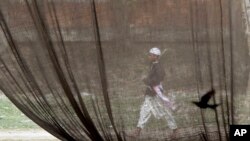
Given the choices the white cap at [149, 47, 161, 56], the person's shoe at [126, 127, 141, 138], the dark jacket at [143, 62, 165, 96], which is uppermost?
the white cap at [149, 47, 161, 56]

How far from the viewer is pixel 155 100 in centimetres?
214

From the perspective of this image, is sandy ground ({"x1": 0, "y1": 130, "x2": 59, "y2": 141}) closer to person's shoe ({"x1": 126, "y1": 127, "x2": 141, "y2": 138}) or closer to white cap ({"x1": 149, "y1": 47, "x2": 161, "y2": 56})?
person's shoe ({"x1": 126, "y1": 127, "x2": 141, "y2": 138})

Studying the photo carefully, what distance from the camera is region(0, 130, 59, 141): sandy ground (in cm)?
613

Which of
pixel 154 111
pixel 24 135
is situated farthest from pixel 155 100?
pixel 24 135

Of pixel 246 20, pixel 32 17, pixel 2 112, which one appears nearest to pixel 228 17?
pixel 246 20

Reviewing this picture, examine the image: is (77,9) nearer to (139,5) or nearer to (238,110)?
(139,5)

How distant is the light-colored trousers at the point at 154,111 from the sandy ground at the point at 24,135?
4055 millimetres

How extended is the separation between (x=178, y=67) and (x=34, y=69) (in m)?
0.66

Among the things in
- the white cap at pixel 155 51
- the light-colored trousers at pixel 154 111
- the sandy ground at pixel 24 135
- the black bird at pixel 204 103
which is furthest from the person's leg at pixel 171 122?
the sandy ground at pixel 24 135

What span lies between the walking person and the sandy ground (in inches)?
160

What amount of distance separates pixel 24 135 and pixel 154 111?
439 centimetres

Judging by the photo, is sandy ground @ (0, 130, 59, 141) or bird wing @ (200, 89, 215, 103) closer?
bird wing @ (200, 89, 215, 103)

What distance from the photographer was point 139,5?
213 centimetres

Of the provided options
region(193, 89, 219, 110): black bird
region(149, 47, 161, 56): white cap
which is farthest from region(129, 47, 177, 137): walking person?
region(193, 89, 219, 110): black bird
